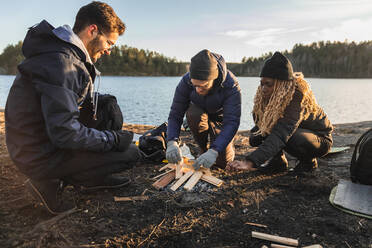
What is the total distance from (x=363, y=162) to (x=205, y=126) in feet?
A: 6.72

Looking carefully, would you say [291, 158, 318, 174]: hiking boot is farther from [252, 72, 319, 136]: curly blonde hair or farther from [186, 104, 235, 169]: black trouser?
[186, 104, 235, 169]: black trouser

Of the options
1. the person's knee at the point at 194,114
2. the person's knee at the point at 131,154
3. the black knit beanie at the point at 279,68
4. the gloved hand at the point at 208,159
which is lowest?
the gloved hand at the point at 208,159

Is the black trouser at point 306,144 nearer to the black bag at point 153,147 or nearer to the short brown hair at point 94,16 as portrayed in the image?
the black bag at point 153,147

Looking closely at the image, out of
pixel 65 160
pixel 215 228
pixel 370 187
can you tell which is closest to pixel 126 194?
pixel 65 160

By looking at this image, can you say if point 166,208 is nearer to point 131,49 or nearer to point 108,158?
point 108,158

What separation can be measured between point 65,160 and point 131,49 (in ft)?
251

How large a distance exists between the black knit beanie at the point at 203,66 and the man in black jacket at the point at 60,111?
0.89 meters

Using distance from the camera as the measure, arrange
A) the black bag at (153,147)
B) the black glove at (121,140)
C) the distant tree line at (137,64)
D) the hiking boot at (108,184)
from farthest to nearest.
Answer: the distant tree line at (137,64) < the black bag at (153,147) < the hiking boot at (108,184) < the black glove at (121,140)

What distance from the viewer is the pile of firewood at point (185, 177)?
10.3 ft

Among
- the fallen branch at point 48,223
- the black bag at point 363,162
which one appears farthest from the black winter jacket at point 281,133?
the fallen branch at point 48,223

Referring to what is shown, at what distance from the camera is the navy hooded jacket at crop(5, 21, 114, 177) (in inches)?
81.0

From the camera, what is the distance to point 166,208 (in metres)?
2.72

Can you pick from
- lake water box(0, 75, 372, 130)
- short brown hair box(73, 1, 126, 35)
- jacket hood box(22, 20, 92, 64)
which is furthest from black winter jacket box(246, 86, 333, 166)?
lake water box(0, 75, 372, 130)

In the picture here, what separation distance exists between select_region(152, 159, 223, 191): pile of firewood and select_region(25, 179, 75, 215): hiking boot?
1114 mm
